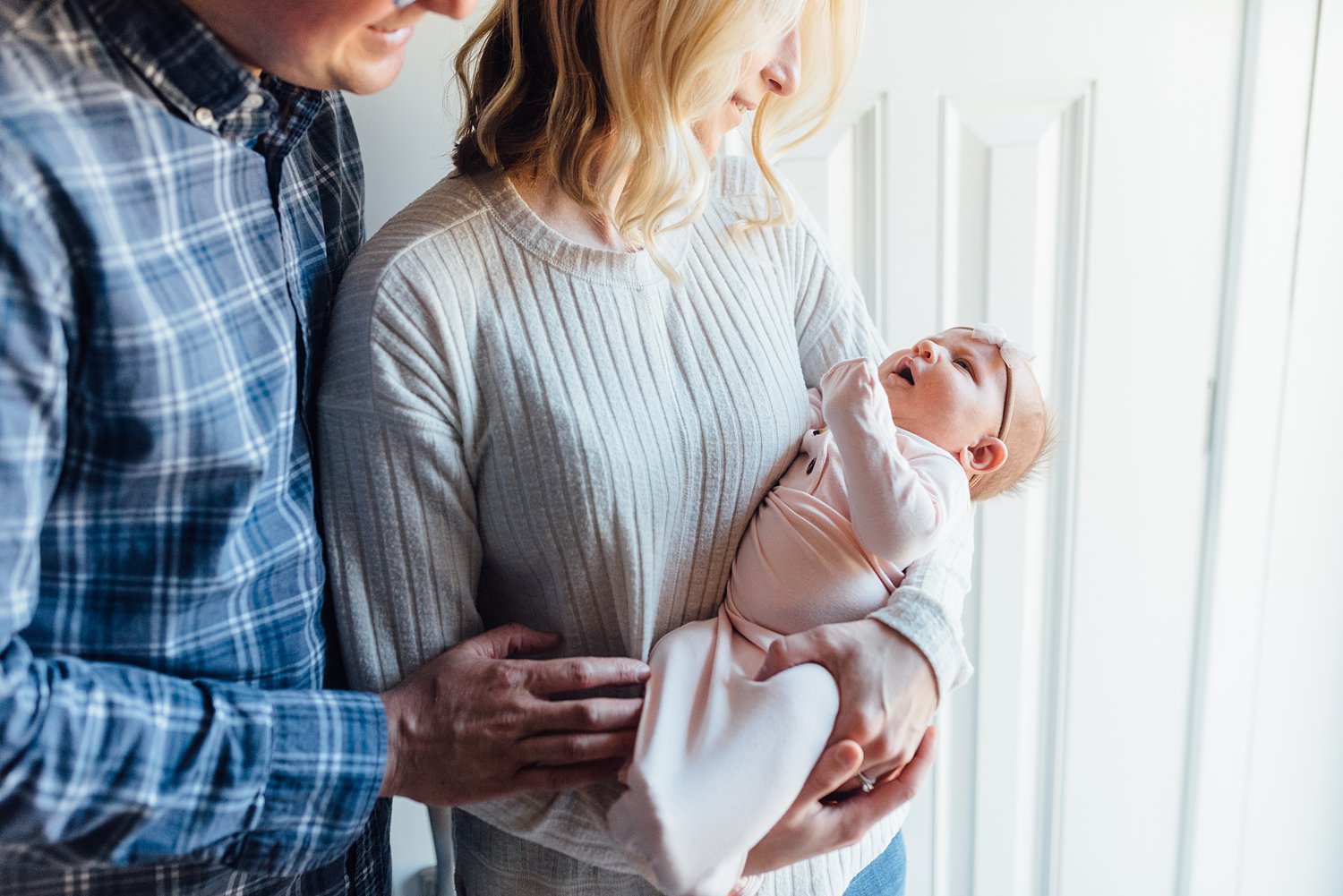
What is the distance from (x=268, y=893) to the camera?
966mm

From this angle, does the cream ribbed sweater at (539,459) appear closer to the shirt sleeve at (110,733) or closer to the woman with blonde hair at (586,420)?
the woman with blonde hair at (586,420)

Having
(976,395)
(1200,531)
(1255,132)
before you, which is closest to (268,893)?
(976,395)

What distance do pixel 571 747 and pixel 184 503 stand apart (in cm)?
38

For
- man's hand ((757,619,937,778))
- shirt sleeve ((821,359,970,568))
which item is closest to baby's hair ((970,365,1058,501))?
shirt sleeve ((821,359,970,568))

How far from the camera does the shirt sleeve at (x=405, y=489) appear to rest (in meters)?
0.91

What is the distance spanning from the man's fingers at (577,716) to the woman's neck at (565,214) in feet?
1.44

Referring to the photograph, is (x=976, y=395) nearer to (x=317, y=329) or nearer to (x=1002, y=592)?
(x=1002, y=592)

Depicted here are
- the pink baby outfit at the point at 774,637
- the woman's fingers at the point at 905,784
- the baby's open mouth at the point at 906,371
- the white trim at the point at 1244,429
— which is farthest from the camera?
the white trim at the point at 1244,429

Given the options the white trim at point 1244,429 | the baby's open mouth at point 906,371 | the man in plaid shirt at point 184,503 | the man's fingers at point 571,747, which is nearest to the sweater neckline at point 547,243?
the man in plaid shirt at point 184,503

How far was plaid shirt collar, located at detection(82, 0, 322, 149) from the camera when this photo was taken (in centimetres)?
75

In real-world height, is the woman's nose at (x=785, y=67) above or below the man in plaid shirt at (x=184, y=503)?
above

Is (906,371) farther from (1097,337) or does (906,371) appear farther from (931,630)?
(1097,337)

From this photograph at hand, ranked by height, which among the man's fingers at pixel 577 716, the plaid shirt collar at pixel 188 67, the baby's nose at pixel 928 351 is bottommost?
the man's fingers at pixel 577 716

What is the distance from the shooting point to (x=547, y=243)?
39.4 inches
